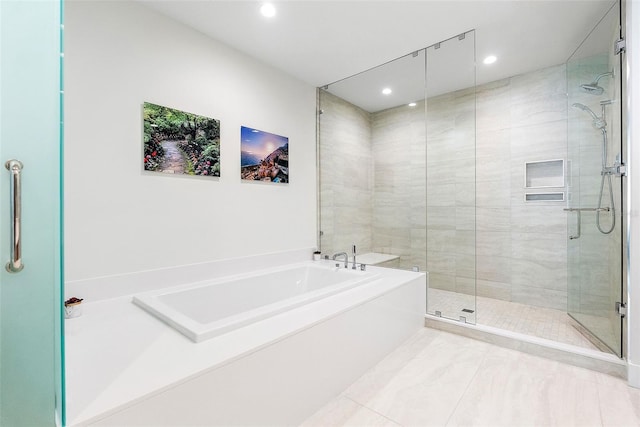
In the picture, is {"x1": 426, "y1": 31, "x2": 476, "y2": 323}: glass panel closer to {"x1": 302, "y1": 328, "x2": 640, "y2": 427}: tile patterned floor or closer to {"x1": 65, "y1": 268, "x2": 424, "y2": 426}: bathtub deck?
{"x1": 302, "y1": 328, "x2": 640, "y2": 427}: tile patterned floor

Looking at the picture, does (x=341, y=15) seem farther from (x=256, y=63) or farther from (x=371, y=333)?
(x=371, y=333)

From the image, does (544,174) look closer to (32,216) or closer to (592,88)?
(592,88)

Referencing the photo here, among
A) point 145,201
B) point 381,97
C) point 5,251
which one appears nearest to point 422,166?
point 381,97

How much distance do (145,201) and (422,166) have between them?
8.22 feet

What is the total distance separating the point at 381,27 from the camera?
97.1 inches

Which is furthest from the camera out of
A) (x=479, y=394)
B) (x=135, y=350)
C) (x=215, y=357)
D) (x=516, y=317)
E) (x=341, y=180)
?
(x=341, y=180)

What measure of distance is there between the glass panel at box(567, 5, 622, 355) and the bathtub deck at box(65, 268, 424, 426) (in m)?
1.87

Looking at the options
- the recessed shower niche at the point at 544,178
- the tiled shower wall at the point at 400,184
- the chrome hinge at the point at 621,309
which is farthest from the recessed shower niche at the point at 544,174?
the chrome hinge at the point at 621,309

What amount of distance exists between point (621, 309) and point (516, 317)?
3.27 feet

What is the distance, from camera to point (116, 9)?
203 centimetres

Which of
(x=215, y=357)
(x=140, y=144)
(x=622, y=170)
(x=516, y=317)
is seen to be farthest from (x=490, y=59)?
(x=215, y=357)

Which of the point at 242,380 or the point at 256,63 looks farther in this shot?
the point at 256,63

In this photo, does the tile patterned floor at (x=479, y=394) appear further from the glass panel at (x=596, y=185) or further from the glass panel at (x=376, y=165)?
the glass panel at (x=376, y=165)

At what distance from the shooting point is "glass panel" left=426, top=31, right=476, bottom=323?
9.05 feet
